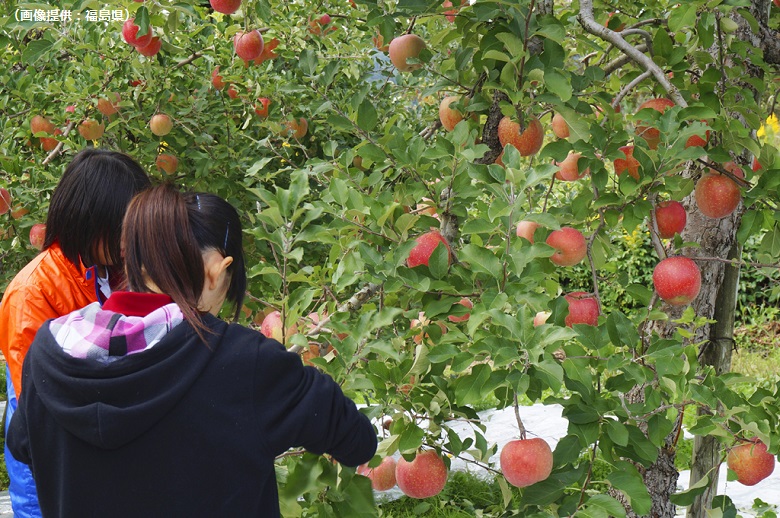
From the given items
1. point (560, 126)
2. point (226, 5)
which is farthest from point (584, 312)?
point (226, 5)

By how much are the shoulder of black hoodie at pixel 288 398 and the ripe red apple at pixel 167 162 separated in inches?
65.5

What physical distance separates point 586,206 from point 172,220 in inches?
33.3

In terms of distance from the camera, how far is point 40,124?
2.55 meters

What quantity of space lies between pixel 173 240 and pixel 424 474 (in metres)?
0.70

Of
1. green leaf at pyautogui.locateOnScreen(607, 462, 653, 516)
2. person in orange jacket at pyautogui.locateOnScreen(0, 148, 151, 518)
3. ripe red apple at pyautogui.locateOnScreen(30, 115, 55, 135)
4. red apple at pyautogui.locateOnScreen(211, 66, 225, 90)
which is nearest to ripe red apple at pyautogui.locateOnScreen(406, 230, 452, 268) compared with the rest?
green leaf at pyautogui.locateOnScreen(607, 462, 653, 516)

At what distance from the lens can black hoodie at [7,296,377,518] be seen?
957mm

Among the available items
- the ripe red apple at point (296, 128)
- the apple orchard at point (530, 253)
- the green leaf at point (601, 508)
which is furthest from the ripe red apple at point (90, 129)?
the green leaf at point (601, 508)

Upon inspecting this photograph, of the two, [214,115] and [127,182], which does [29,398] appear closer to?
[127,182]

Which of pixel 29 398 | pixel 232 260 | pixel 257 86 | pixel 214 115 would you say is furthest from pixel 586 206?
pixel 214 115

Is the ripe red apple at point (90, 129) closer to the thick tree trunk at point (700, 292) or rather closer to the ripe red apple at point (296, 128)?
the ripe red apple at point (296, 128)

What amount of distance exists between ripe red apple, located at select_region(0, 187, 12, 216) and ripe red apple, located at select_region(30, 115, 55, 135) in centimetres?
29

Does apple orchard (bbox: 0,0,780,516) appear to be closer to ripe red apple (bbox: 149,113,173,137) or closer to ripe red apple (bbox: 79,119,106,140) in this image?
ripe red apple (bbox: 79,119,106,140)

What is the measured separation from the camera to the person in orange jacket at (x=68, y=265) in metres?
1.55

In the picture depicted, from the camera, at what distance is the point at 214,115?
8.83ft
